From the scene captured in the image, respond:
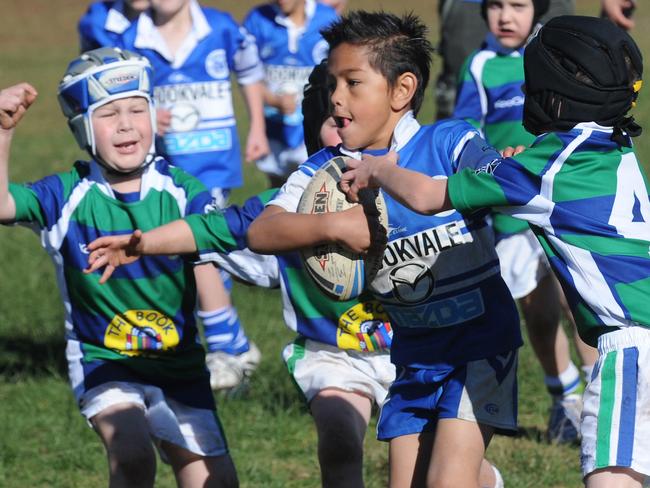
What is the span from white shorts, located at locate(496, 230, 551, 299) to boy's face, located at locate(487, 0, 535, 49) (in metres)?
1.00

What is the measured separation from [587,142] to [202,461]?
213 centimetres

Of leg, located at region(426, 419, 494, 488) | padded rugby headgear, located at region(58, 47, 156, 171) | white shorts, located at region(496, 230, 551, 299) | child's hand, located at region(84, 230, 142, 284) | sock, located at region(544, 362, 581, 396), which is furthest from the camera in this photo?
white shorts, located at region(496, 230, 551, 299)

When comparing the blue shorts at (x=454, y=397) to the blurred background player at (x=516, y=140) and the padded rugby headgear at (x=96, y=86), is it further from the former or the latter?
the blurred background player at (x=516, y=140)

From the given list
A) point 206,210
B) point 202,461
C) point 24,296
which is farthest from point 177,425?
point 24,296

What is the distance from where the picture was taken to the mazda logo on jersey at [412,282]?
4141 millimetres

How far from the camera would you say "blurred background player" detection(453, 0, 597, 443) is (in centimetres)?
639

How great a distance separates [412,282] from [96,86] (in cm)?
175

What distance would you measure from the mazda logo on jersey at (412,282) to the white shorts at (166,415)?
4.03 feet

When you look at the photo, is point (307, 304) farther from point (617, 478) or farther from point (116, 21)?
point (116, 21)

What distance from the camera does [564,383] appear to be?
6324 millimetres

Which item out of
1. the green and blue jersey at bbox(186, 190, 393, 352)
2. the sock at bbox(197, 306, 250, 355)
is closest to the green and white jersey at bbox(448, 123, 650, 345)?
the green and blue jersey at bbox(186, 190, 393, 352)

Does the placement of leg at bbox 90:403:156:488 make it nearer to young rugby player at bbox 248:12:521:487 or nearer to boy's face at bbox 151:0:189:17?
young rugby player at bbox 248:12:521:487

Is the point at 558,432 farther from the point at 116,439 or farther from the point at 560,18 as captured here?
the point at 560,18

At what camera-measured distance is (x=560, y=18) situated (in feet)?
12.9
